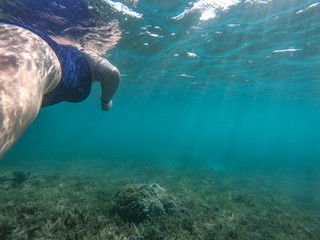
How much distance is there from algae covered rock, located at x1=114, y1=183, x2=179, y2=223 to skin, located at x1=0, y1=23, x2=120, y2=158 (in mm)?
4859

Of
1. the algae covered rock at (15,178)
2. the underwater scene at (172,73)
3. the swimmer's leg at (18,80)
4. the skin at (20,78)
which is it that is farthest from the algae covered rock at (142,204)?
the algae covered rock at (15,178)

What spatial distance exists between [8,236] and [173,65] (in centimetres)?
1883

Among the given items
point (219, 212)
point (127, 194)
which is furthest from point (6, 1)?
point (219, 212)

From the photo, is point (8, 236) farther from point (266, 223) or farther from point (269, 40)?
point (269, 40)

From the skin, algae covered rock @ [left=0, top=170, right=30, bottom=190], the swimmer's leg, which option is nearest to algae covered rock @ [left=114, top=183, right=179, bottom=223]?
the skin

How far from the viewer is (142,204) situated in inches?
216

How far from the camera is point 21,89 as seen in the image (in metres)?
1.19

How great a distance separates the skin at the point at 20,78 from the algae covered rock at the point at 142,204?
15.9 ft

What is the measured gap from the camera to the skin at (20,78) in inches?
41.6

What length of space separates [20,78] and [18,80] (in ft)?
0.12

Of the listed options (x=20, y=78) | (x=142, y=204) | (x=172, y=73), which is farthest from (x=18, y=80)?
(x=172, y=73)

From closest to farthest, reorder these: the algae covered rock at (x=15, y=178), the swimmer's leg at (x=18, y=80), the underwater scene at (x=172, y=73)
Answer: the swimmer's leg at (x=18, y=80) → the underwater scene at (x=172, y=73) → the algae covered rock at (x=15, y=178)

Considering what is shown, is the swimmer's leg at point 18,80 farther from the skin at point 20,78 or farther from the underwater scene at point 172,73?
the underwater scene at point 172,73

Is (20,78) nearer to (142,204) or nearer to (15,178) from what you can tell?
(142,204)
